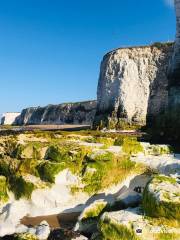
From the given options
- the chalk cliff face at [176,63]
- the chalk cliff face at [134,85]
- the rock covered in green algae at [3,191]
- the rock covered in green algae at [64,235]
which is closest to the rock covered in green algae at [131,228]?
the rock covered in green algae at [64,235]

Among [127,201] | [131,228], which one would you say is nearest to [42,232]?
[131,228]

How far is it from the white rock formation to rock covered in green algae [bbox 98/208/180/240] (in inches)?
5751

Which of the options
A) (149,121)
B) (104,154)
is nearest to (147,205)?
(104,154)

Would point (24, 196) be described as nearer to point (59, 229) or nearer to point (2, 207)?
point (2, 207)

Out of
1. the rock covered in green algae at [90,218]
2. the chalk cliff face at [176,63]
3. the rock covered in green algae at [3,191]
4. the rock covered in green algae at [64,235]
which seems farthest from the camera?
the chalk cliff face at [176,63]

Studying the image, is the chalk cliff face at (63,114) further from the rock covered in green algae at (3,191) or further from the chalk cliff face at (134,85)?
the rock covered in green algae at (3,191)

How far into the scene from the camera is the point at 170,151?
28.5m

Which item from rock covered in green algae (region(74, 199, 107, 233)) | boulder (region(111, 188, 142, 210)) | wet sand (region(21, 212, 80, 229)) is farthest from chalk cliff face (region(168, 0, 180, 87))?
rock covered in green algae (region(74, 199, 107, 233))

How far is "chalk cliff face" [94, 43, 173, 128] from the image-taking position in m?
51.8

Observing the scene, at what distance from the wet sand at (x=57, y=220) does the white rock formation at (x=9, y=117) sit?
463 ft

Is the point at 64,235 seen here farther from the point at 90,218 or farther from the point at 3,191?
the point at 3,191

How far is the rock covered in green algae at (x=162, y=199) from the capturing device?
15.7 meters

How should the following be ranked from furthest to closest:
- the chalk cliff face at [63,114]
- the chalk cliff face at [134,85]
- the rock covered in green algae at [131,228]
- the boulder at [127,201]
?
the chalk cliff face at [63,114], the chalk cliff face at [134,85], the boulder at [127,201], the rock covered in green algae at [131,228]

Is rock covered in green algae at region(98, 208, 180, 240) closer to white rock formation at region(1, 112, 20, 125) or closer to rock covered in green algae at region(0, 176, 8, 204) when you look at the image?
rock covered in green algae at region(0, 176, 8, 204)
